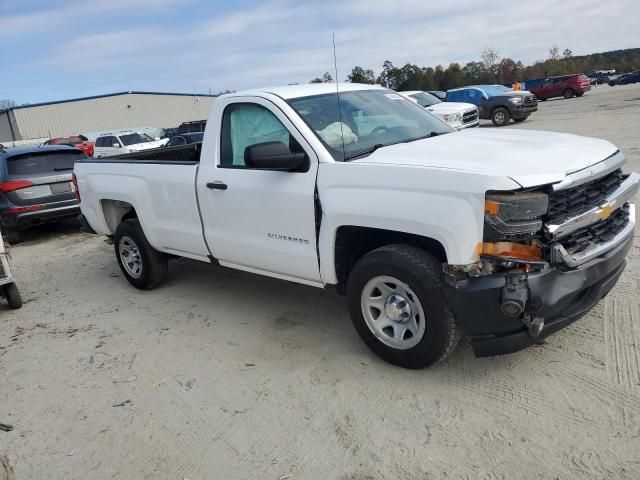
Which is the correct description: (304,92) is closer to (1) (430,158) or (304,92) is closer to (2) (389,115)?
(2) (389,115)

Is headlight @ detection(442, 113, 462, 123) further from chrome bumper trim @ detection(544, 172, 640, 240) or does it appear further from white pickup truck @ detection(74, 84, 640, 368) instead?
chrome bumper trim @ detection(544, 172, 640, 240)

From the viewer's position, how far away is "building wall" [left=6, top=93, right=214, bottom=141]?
46719 millimetres

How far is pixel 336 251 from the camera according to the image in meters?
3.65

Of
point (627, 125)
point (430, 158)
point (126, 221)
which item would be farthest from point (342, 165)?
point (627, 125)

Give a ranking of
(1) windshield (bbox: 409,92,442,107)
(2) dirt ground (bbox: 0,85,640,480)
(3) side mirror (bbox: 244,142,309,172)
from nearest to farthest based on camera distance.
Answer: (2) dirt ground (bbox: 0,85,640,480) < (3) side mirror (bbox: 244,142,309,172) < (1) windshield (bbox: 409,92,442,107)

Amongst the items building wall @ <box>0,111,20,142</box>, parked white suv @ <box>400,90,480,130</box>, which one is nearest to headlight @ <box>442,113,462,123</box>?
parked white suv @ <box>400,90,480,130</box>

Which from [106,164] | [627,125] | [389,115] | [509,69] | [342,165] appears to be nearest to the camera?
[342,165]

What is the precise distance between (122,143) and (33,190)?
45.0ft

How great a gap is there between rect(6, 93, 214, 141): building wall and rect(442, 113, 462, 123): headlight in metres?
32.8

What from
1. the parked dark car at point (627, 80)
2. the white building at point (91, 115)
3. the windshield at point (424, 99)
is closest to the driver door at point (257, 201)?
the windshield at point (424, 99)

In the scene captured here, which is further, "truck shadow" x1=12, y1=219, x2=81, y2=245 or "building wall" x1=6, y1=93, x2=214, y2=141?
"building wall" x1=6, y1=93, x2=214, y2=141

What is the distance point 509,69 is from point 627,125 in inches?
2339

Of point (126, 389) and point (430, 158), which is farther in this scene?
point (126, 389)

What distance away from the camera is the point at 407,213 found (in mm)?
3121
